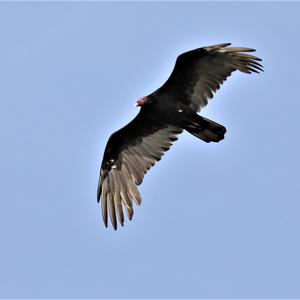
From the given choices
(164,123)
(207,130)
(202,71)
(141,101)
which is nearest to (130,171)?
(164,123)

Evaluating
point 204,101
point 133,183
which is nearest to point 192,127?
point 204,101

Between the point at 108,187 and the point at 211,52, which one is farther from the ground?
the point at 211,52

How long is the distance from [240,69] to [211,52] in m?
0.62

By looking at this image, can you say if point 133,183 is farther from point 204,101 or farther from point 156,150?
point 204,101

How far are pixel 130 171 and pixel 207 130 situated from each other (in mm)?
2073

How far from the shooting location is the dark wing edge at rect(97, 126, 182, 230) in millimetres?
19828

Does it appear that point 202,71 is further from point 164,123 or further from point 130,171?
point 130,171

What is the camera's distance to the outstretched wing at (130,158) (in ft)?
65.1

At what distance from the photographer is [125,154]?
2045 cm

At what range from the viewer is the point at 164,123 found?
19750 mm

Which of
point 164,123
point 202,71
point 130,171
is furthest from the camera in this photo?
point 130,171

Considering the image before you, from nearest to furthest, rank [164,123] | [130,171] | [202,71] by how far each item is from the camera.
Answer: [202,71] < [164,123] < [130,171]

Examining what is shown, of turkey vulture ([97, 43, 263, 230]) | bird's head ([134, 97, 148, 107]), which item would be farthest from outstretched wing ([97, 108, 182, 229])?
bird's head ([134, 97, 148, 107])

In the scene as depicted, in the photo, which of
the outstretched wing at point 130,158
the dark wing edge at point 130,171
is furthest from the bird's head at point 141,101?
the dark wing edge at point 130,171
